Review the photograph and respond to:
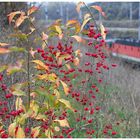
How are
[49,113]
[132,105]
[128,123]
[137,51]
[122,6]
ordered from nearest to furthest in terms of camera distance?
[49,113] → [128,123] → [132,105] → [137,51] → [122,6]

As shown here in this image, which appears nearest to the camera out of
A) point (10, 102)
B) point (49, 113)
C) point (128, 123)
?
point (49, 113)

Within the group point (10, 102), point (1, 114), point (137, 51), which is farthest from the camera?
point (137, 51)

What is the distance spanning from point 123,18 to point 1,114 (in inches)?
1030

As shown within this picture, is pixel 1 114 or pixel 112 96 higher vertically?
pixel 1 114

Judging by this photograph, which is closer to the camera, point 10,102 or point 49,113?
point 49,113

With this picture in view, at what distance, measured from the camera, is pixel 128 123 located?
4.54 metres

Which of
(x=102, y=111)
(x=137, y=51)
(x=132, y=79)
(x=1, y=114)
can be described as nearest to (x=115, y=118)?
(x=102, y=111)

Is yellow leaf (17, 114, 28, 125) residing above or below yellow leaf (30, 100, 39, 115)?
below

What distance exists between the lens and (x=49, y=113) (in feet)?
6.57

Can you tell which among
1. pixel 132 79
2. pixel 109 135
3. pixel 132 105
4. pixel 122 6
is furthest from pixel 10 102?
pixel 122 6

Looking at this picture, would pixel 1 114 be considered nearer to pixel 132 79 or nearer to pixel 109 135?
pixel 109 135

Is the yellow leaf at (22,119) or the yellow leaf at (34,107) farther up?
the yellow leaf at (34,107)

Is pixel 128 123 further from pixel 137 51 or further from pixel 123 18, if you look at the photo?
pixel 123 18

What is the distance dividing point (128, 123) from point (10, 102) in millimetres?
2052
